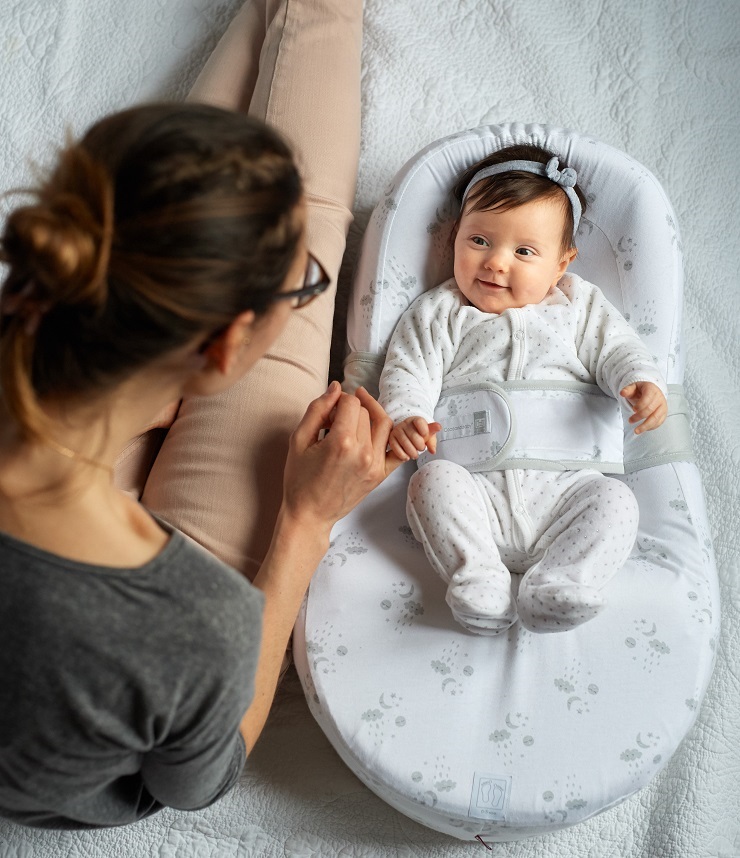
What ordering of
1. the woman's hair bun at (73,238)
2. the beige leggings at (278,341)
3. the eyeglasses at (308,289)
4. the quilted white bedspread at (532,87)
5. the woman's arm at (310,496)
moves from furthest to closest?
the quilted white bedspread at (532,87) < the beige leggings at (278,341) < the woman's arm at (310,496) < the eyeglasses at (308,289) < the woman's hair bun at (73,238)

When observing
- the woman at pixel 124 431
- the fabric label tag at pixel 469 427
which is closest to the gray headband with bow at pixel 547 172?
the fabric label tag at pixel 469 427

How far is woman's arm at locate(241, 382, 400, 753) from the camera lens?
104cm

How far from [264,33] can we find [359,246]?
46 centimetres

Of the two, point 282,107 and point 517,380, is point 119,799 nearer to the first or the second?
point 517,380

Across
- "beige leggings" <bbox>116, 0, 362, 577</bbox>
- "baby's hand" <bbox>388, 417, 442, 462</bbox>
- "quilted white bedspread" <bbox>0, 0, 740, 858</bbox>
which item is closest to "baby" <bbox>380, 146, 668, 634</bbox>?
"baby's hand" <bbox>388, 417, 442, 462</bbox>

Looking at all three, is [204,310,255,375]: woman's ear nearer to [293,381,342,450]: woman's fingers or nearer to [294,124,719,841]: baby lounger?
[293,381,342,450]: woman's fingers

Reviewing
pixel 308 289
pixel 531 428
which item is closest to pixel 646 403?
pixel 531 428

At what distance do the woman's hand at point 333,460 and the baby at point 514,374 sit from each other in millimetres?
69

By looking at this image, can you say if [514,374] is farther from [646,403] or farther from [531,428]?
[646,403]

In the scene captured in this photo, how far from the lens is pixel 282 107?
1.44 m

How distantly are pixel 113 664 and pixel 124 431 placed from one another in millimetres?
190

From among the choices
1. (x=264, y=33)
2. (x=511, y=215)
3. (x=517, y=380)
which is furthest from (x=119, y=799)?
(x=264, y=33)

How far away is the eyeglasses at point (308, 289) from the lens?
688 mm

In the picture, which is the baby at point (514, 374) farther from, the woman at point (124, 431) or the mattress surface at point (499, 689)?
the woman at point (124, 431)
